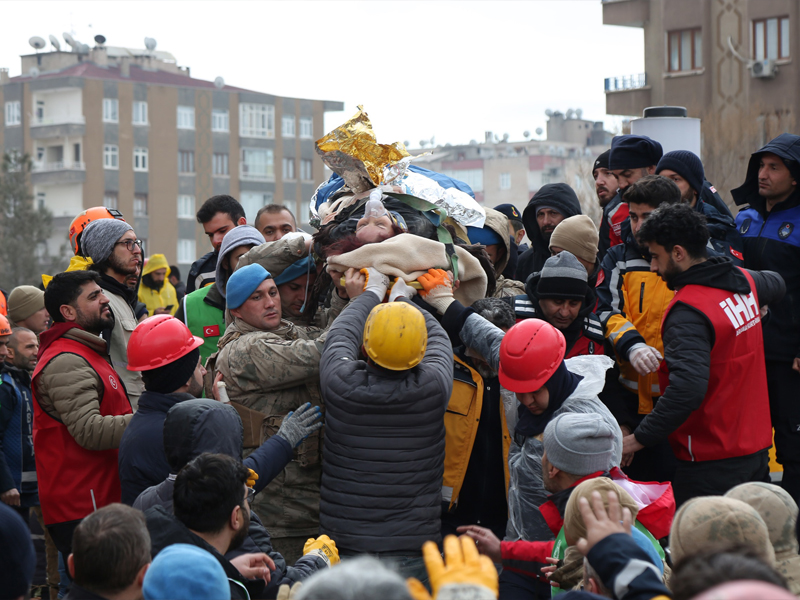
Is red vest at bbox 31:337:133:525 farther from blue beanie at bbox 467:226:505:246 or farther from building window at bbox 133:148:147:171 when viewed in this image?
building window at bbox 133:148:147:171

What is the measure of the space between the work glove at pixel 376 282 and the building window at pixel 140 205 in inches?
1885

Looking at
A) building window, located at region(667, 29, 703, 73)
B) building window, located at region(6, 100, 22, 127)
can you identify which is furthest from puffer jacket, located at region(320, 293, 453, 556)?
building window, located at region(6, 100, 22, 127)

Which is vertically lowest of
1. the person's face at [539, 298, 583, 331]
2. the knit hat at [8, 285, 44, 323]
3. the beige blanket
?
the knit hat at [8, 285, 44, 323]

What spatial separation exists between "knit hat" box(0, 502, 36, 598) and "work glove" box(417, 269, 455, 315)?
2198 millimetres

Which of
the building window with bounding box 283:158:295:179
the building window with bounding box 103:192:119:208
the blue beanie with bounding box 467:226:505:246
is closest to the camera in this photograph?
the blue beanie with bounding box 467:226:505:246

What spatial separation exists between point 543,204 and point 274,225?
193 cm

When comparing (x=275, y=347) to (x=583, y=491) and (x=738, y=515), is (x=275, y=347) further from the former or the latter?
(x=738, y=515)

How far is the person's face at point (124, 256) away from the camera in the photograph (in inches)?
201

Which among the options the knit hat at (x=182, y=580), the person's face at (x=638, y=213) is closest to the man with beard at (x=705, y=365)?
Result: the person's face at (x=638, y=213)

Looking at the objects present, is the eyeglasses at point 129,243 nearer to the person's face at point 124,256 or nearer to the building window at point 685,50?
the person's face at point 124,256

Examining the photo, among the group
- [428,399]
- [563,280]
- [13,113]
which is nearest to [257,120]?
[13,113]

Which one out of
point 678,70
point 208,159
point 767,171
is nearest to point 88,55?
point 208,159

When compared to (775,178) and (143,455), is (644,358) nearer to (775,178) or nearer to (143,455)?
(775,178)

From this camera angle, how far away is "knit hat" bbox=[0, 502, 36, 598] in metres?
2.42
